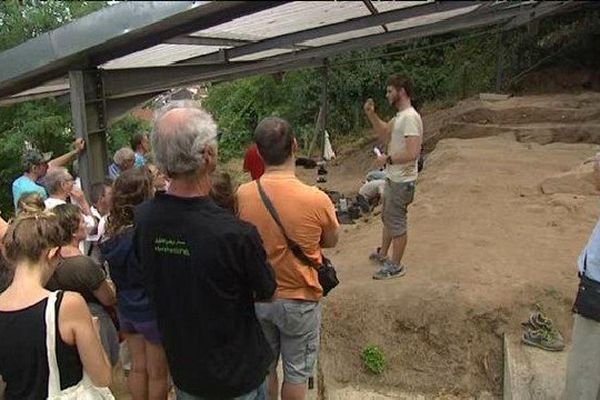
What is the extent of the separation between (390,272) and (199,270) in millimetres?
3148

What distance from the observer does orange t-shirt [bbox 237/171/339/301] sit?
2.74m

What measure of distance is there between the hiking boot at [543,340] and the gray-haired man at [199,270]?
7.85ft

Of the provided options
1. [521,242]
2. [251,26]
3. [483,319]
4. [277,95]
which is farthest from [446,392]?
[277,95]

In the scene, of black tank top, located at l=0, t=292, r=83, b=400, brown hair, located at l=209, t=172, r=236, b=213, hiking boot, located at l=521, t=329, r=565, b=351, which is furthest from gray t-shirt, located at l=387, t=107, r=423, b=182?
black tank top, located at l=0, t=292, r=83, b=400

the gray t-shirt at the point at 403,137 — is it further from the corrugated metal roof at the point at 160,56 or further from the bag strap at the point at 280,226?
the bag strap at the point at 280,226

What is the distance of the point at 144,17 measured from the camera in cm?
239

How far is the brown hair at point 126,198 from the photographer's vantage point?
2.86m

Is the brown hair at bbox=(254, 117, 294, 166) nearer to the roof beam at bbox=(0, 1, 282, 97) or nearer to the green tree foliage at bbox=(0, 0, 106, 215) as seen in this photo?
the roof beam at bbox=(0, 1, 282, 97)

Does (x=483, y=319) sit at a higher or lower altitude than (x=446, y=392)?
higher

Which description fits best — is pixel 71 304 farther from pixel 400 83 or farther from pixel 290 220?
pixel 400 83

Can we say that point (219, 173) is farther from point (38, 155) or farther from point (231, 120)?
point (231, 120)

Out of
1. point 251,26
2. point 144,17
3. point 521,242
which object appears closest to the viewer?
point 144,17

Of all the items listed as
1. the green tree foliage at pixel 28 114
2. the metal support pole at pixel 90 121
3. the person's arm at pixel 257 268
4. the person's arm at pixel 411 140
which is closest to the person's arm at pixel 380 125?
the person's arm at pixel 411 140

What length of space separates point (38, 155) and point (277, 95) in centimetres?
1918
